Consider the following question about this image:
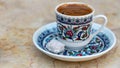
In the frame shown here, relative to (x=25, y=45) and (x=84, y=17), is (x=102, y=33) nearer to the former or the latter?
(x=84, y=17)

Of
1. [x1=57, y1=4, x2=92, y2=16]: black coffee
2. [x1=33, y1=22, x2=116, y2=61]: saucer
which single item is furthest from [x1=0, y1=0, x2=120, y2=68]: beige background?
[x1=57, y1=4, x2=92, y2=16]: black coffee

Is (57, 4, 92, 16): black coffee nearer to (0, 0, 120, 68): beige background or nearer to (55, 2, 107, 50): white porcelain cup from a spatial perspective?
(55, 2, 107, 50): white porcelain cup

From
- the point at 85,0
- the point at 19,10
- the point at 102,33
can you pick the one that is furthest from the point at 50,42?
the point at 85,0

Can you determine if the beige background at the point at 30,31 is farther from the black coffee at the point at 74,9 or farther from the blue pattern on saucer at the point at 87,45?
the black coffee at the point at 74,9

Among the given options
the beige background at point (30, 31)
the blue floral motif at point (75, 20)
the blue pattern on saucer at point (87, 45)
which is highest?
the blue floral motif at point (75, 20)

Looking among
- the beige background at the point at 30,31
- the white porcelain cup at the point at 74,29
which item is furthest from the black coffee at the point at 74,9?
the beige background at the point at 30,31

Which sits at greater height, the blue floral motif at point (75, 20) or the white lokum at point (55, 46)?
the blue floral motif at point (75, 20)

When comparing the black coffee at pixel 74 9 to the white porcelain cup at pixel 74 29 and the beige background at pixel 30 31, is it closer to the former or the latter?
the white porcelain cup at pixel 74 29

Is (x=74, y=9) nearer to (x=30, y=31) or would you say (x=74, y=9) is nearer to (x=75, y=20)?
(x=75, y=20)
